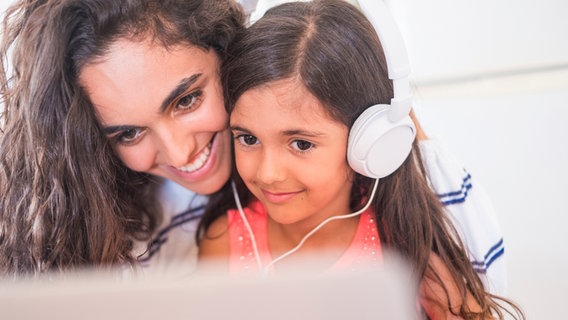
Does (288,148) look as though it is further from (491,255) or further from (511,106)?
(511,106)

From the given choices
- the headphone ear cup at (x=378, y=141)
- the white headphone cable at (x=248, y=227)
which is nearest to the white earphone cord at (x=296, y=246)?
the white headphone cable at (x=248, y=227)

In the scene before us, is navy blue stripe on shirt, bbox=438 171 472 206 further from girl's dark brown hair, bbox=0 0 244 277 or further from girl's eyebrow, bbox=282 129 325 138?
girl's dark brown hair, bbox=0 0 244 277

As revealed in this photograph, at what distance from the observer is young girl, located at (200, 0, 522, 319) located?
80 cm

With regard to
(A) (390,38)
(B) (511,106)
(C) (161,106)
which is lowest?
(C) (161,106)

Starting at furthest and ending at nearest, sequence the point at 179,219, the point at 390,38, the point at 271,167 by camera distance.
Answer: the point at 179,219, the point at 271,167, the point at 390,38

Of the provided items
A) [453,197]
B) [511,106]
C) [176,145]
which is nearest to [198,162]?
[176,145]

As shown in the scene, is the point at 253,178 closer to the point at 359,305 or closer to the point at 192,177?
the point at 192,177

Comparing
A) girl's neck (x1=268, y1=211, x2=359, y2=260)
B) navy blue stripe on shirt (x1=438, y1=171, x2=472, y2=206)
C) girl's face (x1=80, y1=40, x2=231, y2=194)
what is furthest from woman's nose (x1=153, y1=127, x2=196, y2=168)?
navy blue stripe on shirt (x1=438, y1=171, x2=472, y2=206)

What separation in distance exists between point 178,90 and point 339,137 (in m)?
0.23

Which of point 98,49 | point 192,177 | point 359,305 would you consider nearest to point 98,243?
point 192,177

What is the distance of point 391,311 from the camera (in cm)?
33

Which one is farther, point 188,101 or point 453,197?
point 453,197

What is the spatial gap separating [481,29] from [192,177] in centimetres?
64

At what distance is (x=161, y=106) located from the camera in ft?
2.76
